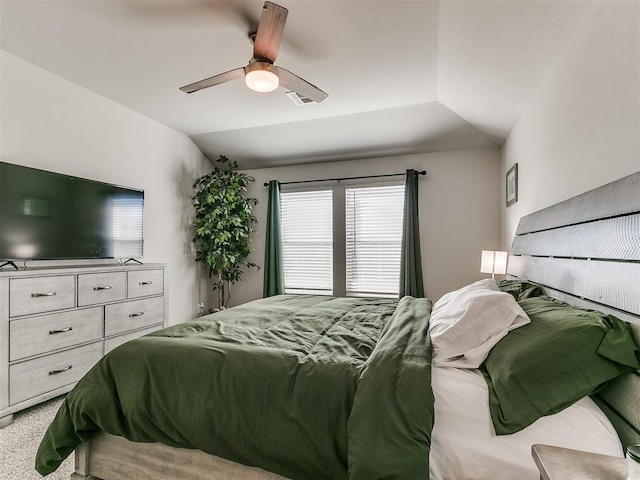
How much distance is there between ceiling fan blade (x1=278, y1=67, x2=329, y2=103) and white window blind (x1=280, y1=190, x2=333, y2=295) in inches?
89.8

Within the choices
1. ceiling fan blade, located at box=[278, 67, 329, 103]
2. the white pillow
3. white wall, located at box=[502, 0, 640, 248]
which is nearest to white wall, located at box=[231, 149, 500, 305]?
white wall, located at box=[502, 0, 640, 248]

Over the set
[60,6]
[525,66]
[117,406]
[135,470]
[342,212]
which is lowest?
[135,470]

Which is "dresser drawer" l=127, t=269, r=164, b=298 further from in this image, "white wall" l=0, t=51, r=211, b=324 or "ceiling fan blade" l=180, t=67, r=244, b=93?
"ceiling fan blade" l=180, t=67, r=244, b=93

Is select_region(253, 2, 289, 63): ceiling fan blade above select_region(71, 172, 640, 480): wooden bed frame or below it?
above

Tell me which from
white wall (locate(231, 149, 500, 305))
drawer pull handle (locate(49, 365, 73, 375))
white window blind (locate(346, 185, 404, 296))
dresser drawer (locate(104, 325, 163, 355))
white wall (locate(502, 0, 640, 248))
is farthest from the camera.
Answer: white window blind (locate(346, 185, 404, 296))

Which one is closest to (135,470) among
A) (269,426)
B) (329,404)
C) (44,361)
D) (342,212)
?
(269,426)

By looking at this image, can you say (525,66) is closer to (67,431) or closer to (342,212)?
(342,212)

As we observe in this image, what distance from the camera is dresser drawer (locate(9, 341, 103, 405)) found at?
2264 mm

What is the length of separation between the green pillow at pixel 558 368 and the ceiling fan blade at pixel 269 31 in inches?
77.7

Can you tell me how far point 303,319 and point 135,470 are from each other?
1.11 m

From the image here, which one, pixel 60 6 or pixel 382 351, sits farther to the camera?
pixel 60 6

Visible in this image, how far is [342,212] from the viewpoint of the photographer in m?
4.72

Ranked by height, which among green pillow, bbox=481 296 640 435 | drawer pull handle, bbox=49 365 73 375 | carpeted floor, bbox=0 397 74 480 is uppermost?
green pillow, bbox=481 296 640 435

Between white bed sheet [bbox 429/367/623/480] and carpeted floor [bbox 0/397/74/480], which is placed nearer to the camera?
white bed sheet [bbox 429/367/623/480]
